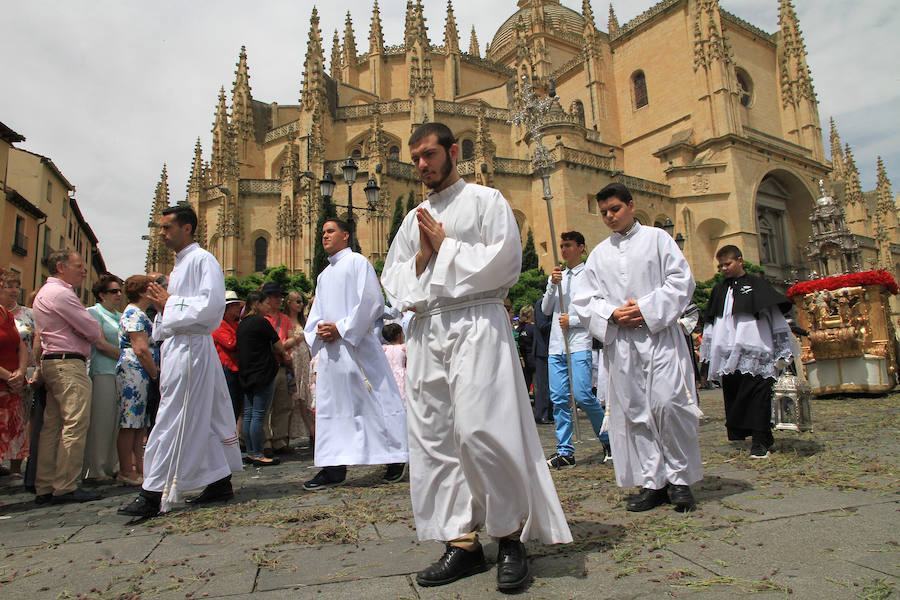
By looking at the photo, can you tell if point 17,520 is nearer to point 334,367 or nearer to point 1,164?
point 334,367

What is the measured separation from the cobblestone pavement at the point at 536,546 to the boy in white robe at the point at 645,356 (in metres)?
0.24

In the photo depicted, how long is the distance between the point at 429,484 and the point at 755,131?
39684 millimetres

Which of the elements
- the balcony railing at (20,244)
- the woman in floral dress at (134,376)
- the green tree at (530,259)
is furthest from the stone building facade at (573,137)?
the woman in floral dress at (134,376)

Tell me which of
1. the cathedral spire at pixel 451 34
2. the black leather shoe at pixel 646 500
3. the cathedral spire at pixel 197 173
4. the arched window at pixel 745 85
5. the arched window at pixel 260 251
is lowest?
the black leather shoe at pixel 646 500

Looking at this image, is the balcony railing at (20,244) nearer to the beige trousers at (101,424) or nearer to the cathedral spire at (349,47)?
the beige trousers at (101,424)

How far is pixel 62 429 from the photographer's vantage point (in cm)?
492

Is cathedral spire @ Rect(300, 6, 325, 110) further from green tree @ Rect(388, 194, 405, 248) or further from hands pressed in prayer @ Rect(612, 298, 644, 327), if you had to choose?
hands pressed in prayer @ Rect(612, 298, 644, 327)

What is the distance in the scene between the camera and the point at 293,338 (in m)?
7.12

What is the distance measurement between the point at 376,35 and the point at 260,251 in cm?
1996

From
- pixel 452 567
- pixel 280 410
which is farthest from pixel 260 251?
pixel 452 567

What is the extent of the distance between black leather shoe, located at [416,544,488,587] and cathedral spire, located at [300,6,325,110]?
3450 centimetres

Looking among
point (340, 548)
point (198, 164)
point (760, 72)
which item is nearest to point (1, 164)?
point (198, 164)

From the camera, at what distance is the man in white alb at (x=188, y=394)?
4.16 meters

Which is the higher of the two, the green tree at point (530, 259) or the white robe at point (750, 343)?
the green tree at point (530, 259)
